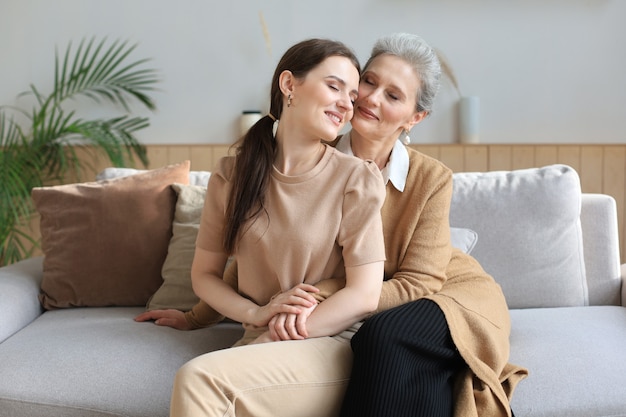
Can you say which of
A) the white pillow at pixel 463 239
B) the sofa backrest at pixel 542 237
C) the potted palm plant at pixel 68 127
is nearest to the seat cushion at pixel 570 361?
the sofa backrest at pixel 542 237

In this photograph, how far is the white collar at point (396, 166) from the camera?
1.96 m

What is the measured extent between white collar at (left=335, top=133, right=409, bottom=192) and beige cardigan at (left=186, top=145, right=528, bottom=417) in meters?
0.02

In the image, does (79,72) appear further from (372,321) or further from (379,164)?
(372,321)

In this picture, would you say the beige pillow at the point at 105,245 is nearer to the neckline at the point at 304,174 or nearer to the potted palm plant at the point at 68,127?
the neckline at the point at 304,174

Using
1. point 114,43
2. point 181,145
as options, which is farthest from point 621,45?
point 114,43

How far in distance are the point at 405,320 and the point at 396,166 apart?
0.49m

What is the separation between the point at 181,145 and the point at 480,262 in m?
1.93

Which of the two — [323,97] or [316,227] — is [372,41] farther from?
[316,227]

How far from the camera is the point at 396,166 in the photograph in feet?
6.49

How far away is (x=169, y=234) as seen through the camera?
2.43 m

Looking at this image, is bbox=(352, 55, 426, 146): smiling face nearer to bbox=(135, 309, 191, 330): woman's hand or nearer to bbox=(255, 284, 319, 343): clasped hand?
bbox=(255, 284, 319, 343): clasped hand

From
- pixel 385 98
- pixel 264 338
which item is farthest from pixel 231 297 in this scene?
pixel 385 98

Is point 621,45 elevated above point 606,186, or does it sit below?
above

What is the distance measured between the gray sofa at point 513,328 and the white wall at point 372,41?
1.29 meters
